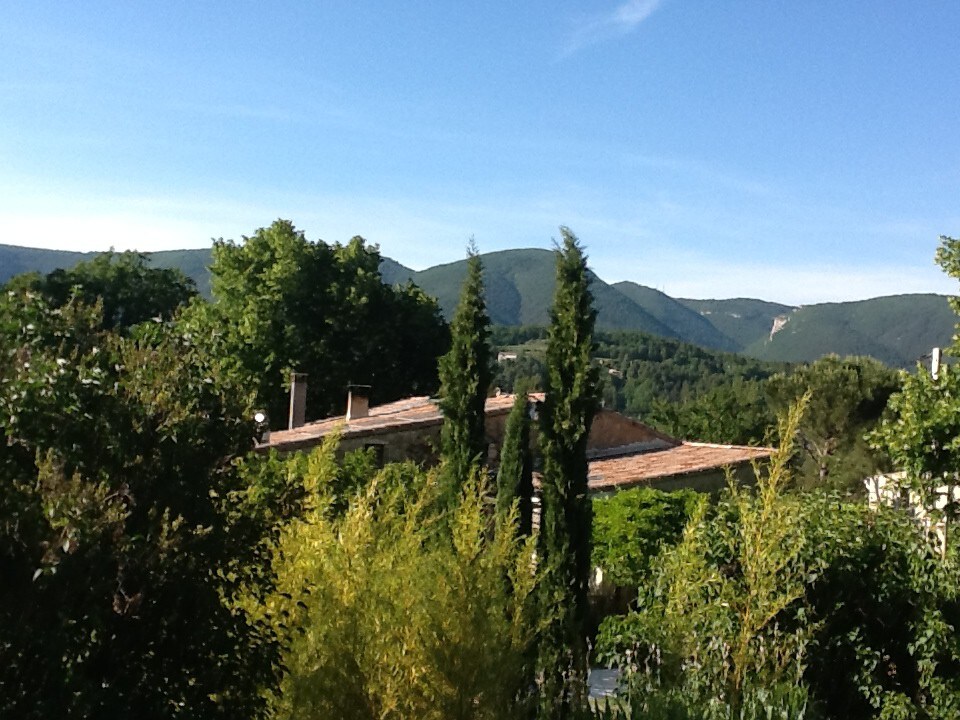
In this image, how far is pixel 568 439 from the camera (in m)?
12.5

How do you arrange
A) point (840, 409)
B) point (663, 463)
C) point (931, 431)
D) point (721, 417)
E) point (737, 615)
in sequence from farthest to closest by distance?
point (721, 417) < point (840, 409) < point (663, 463) < point (931, 431) < point (737, 615)

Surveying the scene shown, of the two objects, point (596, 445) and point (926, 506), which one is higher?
point (926, 506)

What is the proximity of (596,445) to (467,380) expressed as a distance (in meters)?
9.72

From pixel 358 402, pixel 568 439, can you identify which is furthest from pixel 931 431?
pixel 358 402

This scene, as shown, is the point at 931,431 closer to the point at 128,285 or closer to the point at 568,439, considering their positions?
the point at 568,439

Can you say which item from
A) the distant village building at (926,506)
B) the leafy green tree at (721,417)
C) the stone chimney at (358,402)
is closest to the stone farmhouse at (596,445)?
the stone chimney at (358,402)

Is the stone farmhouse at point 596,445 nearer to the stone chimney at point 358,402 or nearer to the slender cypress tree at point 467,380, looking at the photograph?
the stone chimney at point 358,402

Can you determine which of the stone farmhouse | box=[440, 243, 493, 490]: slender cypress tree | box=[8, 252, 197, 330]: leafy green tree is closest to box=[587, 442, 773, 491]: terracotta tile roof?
the stone farmhouse

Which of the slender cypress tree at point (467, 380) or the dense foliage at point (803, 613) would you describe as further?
the slender cypress tree at point (467, 380)

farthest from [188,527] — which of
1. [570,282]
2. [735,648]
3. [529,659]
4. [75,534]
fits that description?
[570,282]

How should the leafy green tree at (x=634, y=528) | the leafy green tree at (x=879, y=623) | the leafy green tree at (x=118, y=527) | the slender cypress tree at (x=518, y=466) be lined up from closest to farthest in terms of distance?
the leafy green tree at (x=118, y=527), the leafy green tree at (x=879, y=623), the slender cypress tree at (x=518, y=466), the leafy green tree at (x=634, y=528)

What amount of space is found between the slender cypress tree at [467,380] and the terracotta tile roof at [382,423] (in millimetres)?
2842

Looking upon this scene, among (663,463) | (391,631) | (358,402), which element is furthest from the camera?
(358,402)

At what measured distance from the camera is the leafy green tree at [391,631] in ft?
17.0
